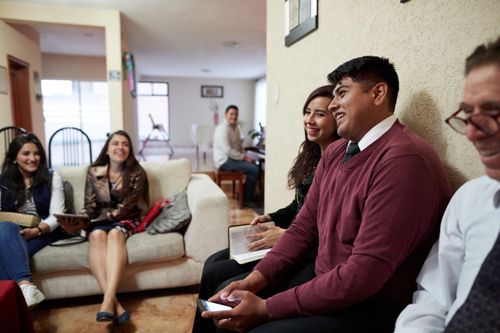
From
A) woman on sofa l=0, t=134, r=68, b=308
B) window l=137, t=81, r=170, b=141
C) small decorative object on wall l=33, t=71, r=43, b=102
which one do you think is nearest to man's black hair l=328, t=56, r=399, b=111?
woman on sofa l=0, t=134, r=68, b=308

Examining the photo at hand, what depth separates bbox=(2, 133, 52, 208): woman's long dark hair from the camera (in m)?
1.98

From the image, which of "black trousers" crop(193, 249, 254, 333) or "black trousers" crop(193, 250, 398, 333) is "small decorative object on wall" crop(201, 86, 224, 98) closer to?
"black trousers" crop(193, 249, 254, 333)

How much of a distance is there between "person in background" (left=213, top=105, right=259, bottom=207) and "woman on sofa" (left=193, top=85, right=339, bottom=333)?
2.50 meters

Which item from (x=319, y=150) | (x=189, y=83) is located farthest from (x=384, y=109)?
(x=189, y=83)

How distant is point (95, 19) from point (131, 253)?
3.33 metres

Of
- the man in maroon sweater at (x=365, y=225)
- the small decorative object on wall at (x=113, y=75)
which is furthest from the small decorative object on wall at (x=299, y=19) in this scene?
the small decorative object on wall at (x=113, y=75)

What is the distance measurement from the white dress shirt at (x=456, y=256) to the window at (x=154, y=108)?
410 inches

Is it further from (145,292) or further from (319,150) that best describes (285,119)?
(145,292)

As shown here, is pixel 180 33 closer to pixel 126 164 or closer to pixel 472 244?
pixel 126 164

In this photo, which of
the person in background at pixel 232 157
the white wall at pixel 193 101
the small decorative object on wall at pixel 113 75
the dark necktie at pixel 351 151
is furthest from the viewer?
the white wall at pixel 193 101

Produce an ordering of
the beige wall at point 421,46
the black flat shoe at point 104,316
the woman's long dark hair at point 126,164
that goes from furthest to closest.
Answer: the woman's long dark hair at point 126,164 < the black flat shoe at point 104,316 < the beige wall at point 421,46

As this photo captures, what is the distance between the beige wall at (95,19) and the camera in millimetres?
3832

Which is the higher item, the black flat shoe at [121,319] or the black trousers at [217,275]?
the black trousers at [217,275]

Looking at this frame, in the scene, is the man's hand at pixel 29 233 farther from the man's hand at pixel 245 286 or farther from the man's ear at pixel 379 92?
the man's ear at pixel 379 92
